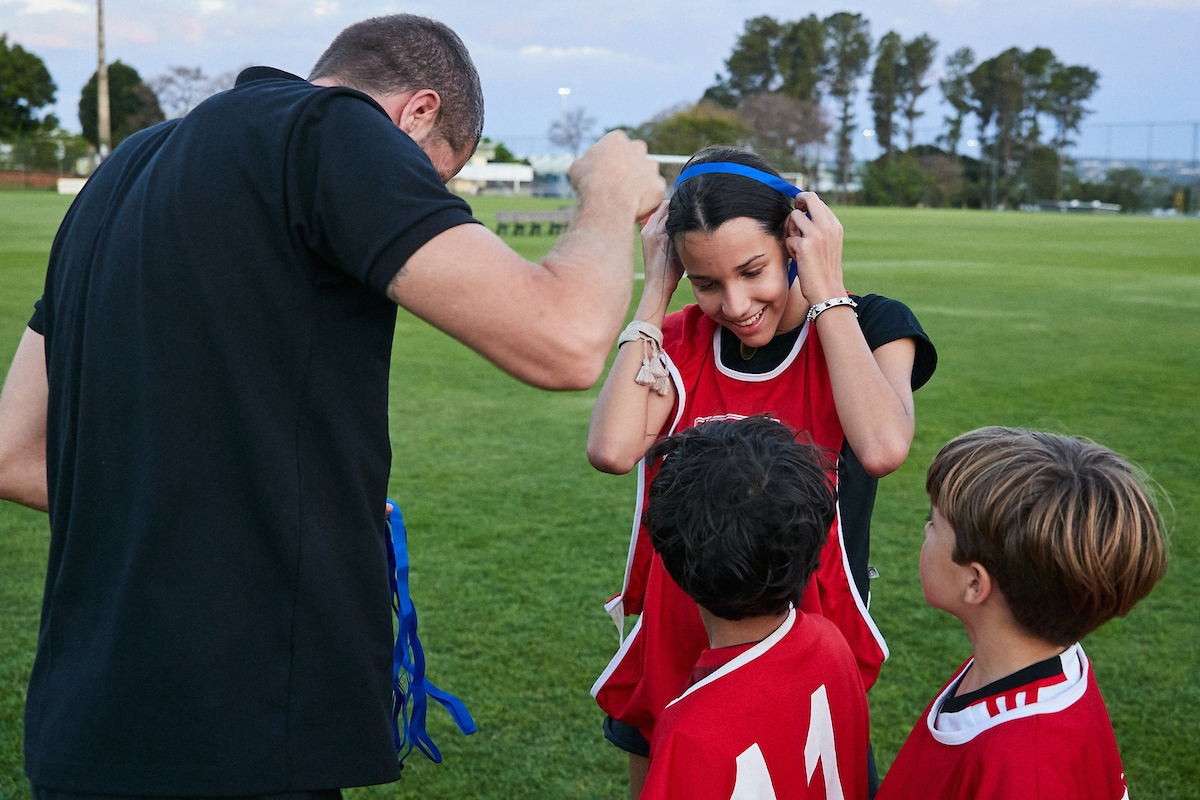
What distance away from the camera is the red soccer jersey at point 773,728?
1696 mm

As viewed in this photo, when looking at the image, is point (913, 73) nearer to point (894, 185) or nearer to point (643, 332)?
point (894, 185)

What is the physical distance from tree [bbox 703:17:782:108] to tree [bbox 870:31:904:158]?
11.0 m

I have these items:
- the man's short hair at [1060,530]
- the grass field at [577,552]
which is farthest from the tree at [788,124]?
the man's short hair at [1060,530]

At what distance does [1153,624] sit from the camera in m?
4.43

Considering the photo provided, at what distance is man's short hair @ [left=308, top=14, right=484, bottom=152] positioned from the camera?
74.6 inches

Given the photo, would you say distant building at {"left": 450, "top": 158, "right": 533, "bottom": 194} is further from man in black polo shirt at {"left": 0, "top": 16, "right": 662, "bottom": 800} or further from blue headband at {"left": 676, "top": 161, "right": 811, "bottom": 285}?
man in black polo shirt at {"left": 0, "top": 16, "right": 662, "bottom": 800}

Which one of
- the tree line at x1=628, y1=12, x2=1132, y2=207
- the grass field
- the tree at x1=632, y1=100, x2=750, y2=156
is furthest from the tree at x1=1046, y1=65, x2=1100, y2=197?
the grass field

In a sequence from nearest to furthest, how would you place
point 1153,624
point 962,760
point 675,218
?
point 962,760 < point 675,218 < point 1153,624

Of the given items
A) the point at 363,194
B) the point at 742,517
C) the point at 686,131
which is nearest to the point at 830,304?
the point at 742,517

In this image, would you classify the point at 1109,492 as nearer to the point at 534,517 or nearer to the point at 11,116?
the point at 534,517

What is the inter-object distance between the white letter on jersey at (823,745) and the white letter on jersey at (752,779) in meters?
0.11

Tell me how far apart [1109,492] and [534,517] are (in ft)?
13.8

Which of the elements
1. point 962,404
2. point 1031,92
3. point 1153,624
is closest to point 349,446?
point 1153,624

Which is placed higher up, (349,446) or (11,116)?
(11,116)
